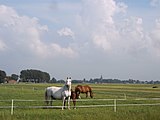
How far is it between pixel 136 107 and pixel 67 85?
580cm

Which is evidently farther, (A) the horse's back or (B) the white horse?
(A) the horse's back

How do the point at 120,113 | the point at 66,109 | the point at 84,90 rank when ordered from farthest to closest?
the point at 84,90 → the point at 66,109 → the point at 120,113

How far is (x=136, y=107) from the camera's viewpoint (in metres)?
25.3

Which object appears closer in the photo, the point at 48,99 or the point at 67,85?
the point at 67,85

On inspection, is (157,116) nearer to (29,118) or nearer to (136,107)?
(136,107)

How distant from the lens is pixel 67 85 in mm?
23141

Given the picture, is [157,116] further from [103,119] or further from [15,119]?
[15,119]

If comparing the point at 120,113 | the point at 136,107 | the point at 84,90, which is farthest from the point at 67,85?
the point at 84,90

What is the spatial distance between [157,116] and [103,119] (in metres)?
3.38

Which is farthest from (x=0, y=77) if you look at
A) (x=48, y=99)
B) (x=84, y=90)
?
(x=48, y=99)

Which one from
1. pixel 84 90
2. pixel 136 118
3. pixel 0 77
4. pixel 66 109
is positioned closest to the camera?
pixel 136 118

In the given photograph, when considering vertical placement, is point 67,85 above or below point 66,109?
above

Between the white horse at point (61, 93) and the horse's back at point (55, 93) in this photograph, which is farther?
the horse's back at point (55, 93)

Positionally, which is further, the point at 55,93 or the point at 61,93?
the point at 55,93
